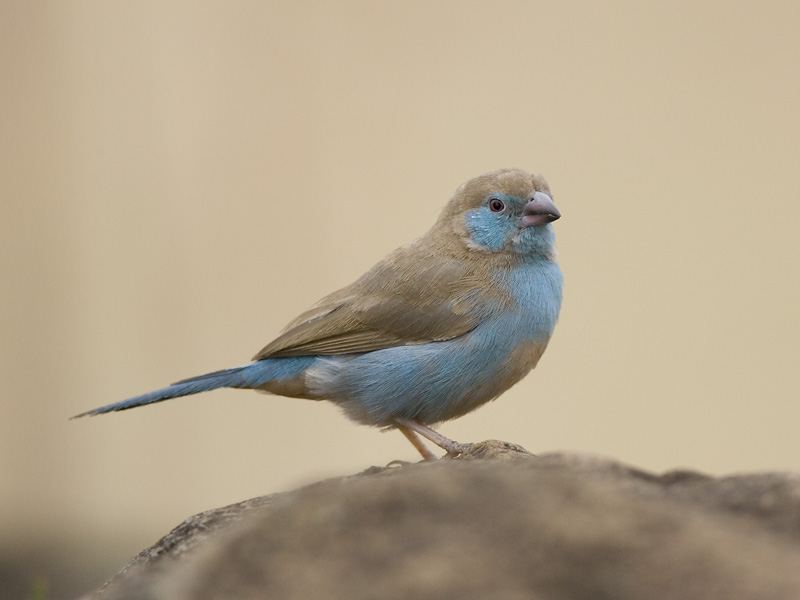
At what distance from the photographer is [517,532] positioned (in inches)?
68.5

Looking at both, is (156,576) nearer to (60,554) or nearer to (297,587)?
(297,587)

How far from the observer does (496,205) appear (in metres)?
4.45

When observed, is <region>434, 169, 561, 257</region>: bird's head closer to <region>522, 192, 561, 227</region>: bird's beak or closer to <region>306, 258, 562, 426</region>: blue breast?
<region>522, 192, 561, 227</region>: bird's beak

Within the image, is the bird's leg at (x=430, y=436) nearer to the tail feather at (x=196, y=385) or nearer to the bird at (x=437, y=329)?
the bird at (x=437, y=329)

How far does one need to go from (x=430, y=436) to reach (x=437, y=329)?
0.46 metres

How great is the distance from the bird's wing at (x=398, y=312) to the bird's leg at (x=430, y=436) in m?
0.35

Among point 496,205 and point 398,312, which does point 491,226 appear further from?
point 398,312

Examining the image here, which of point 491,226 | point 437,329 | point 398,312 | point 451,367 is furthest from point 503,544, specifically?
point 491,226

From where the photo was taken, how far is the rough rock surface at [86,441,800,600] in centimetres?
160

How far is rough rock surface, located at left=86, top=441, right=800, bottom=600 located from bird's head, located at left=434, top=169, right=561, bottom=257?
2.37 meters

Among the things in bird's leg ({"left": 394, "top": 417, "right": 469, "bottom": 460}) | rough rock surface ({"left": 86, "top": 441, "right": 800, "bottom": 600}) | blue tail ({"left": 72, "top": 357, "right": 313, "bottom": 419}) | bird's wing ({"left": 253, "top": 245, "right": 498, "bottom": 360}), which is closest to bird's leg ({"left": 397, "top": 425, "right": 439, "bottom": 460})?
bird's leg ({"left": 394, "top": 417, "right": 469, "bottom": 460})

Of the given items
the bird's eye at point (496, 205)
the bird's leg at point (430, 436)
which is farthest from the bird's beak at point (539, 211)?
the bird's leg at point (430, 436)

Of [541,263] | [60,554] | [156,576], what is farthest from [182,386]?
[60,554]

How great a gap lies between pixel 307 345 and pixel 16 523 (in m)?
4.97
